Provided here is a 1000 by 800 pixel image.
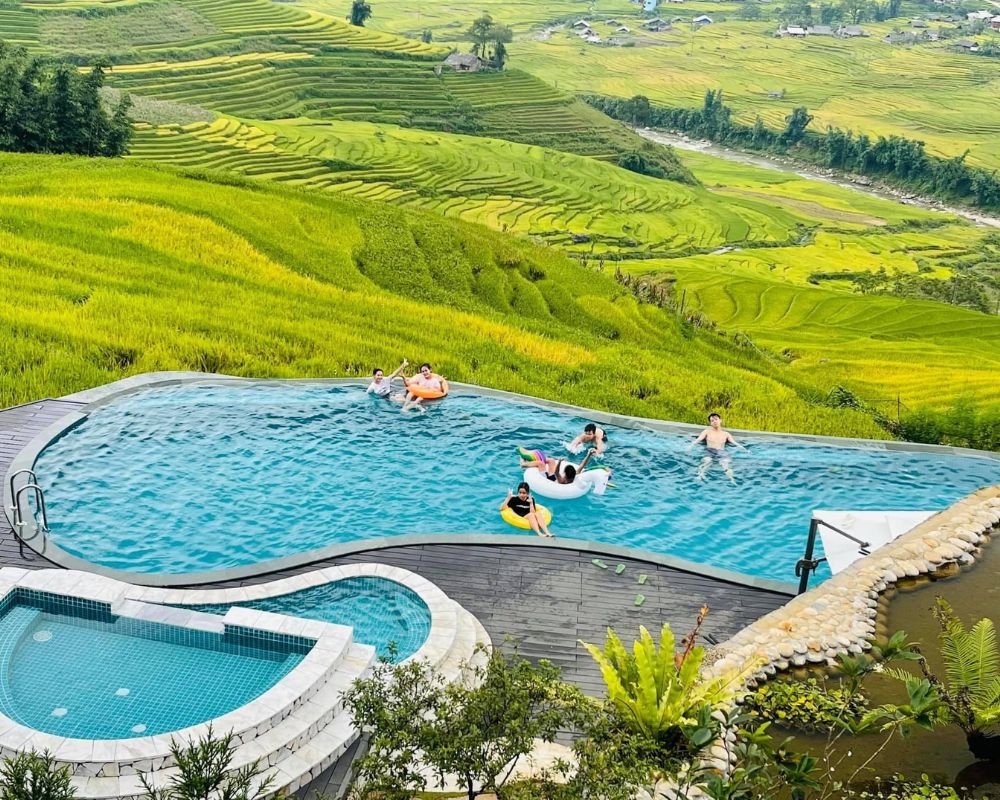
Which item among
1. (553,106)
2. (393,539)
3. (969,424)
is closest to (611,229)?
(553,106)

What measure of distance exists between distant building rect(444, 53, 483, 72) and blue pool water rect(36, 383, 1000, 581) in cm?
10127

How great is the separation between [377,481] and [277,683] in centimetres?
606

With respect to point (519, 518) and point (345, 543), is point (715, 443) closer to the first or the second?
point (519, 518)

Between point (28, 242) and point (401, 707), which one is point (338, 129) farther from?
point (401, 707)

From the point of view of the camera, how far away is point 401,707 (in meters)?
6.42

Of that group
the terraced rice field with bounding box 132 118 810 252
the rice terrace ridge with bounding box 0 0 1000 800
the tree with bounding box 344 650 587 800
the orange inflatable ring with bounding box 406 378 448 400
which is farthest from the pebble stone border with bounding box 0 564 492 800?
the terraced rice field with bounding box 132 118 810 252

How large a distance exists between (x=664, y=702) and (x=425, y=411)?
31.1 feet

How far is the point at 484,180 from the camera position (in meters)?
83.3

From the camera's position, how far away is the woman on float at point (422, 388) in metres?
16.7

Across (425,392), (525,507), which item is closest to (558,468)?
(525,507)

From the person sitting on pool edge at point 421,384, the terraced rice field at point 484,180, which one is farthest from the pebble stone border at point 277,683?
the terraced rice field at point 484,180

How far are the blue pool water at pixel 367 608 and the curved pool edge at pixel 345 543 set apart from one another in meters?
0.87

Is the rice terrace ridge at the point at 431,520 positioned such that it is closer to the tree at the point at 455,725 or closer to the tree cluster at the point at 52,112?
the tree at the point at 455,725

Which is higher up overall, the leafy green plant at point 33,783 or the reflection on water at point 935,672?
the leafy green plant at point 33,783
